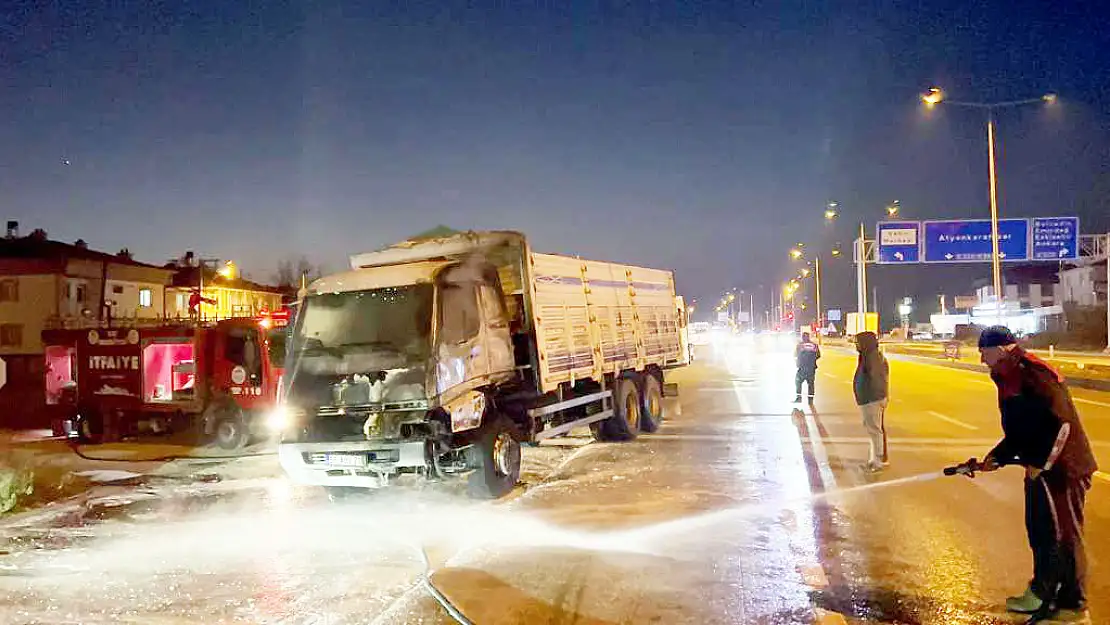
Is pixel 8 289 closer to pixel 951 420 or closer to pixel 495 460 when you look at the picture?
pixel 495 460

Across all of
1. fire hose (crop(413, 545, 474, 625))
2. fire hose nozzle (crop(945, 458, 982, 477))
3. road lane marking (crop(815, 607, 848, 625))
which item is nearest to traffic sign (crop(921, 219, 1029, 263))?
fire hose nozzle (crop(945, 458, 982, 477))

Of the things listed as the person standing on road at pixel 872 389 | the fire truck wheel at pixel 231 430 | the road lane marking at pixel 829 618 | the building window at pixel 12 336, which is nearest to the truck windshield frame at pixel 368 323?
the road lane marking at pixel 829 618

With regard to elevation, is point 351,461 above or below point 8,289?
below

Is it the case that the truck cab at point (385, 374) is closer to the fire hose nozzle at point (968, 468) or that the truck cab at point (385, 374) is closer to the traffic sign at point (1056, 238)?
the fire hose nozzle at point (968, 468)

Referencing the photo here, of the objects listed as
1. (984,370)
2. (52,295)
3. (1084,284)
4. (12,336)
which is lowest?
(984,370)

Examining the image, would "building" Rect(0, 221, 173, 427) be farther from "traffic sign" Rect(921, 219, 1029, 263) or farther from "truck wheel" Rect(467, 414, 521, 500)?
"traffic sign" Rect(921, 219, 1029, 263)

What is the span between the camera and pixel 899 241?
1708 inches

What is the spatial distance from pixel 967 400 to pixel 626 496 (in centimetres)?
1420

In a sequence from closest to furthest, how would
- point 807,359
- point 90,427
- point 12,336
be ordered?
point 90,427
point 807,359
point 12,336

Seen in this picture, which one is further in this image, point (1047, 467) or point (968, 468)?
point (968, 468)

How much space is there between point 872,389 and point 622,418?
16.0 feet

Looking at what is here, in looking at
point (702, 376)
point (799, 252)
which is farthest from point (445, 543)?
point (799, 252)

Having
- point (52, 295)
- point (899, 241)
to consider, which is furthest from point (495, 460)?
point (52, 295)

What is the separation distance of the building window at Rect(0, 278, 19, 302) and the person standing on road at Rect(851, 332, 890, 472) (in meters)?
44.7
